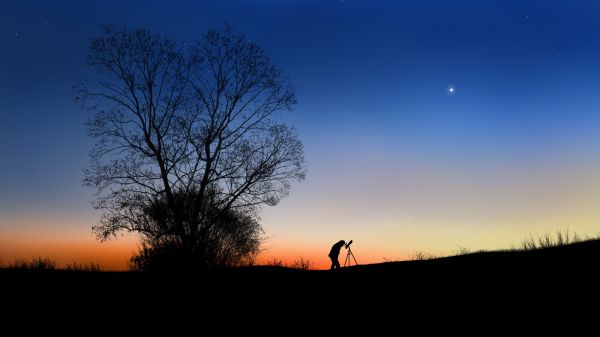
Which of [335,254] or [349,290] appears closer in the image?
[349,290]

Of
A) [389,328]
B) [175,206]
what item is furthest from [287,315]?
[175,206]

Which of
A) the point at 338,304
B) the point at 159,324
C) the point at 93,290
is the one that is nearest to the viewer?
the point at 159,324

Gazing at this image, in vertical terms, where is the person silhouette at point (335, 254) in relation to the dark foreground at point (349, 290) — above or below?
Result: above

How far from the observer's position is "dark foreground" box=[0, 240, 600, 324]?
Answer: 9.61 metres

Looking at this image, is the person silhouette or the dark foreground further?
the person silhouette

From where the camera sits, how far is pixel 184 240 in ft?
80.5

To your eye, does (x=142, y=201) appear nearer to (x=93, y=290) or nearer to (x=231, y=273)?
(x=231, y=273)

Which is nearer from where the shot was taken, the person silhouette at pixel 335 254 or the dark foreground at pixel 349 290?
the dark foreground at pixel 349 290

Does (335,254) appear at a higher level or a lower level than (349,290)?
higher

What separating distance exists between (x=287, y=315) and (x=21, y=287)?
6.90 metres

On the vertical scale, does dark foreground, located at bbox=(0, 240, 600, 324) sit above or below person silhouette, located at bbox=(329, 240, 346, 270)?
below

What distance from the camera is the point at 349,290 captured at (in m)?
11.8

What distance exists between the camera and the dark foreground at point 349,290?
9.61 m

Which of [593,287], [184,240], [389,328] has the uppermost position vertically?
[184,240]
